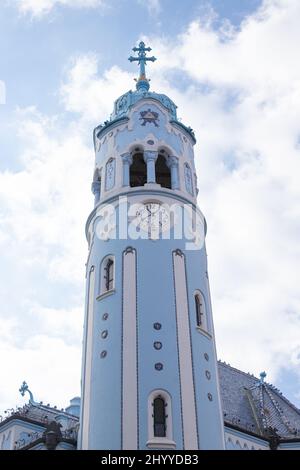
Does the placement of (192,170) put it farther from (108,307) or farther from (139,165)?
(108,307)

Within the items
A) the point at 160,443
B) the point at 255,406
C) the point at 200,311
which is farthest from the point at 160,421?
the point at 255,406

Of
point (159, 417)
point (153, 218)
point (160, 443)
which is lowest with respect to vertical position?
point (160, 443)

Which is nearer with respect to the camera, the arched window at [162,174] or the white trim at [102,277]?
the white trim at [102,277]

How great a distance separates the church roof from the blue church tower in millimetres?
7049

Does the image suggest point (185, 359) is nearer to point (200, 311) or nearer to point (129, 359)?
point (129, 359)

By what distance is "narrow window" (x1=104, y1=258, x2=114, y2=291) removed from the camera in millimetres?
28547

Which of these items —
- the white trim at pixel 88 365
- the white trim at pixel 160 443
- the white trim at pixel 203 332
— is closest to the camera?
the white trim at pixel 160 443

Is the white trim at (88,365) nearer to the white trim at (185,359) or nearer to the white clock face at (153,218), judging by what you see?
the white clock face at (153,218)

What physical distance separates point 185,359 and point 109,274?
5.55 meters

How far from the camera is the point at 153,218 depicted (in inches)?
1185

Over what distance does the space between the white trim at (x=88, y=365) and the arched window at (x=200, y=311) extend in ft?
14.9

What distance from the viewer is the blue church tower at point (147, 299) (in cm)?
2434

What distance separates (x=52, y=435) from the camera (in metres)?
26.2

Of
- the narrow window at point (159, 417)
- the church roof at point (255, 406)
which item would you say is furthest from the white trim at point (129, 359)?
the church roof at point (255, 406)
